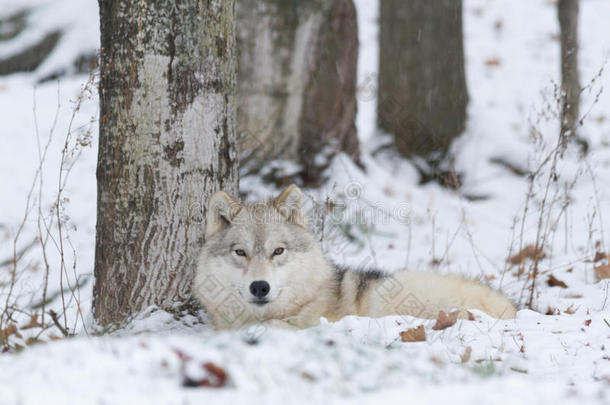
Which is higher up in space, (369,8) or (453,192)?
(369,8)

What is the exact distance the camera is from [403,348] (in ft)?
12.2

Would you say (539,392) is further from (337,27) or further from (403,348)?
(337,27)

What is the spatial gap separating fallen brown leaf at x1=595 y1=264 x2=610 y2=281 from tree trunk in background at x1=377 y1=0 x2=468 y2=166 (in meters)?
4.09

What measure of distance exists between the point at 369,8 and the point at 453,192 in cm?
1367

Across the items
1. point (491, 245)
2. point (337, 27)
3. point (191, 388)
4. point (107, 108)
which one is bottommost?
point (491, 245)

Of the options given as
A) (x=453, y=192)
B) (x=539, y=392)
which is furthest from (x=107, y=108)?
(x=453, y=192)

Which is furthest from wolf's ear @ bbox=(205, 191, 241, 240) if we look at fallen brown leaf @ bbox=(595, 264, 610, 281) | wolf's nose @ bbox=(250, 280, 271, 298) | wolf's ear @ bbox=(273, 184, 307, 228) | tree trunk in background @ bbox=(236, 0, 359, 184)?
fallen brown leaf @ bbox=(595, 264, 610, 281)

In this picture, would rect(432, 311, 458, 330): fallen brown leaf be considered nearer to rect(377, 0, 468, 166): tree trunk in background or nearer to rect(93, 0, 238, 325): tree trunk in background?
rect(93, 0, 238, 325): tree trunk in background

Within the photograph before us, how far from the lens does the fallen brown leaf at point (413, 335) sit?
3.98 metres

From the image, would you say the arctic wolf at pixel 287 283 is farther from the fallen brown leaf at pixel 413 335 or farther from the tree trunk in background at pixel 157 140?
the fallen brown leaf at pixel 413 335

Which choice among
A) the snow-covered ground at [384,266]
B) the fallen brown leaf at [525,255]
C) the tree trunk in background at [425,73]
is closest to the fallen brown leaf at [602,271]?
the snow-covered ground at [384,266]

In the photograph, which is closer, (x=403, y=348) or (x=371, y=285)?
(x=403, y=348)

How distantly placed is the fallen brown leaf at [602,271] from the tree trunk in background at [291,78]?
3.63m

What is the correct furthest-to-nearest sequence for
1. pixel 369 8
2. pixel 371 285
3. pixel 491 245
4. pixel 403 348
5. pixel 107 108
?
1. pixel 369 8
2. pixel 491 245
3. pixel 371 285
4. pixel 107 108
5. pixel 403 348
